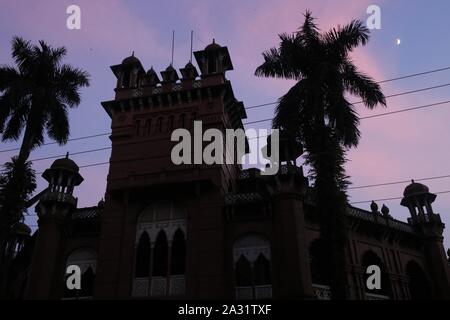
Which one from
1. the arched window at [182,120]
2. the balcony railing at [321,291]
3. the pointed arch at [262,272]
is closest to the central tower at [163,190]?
the arched window at [182,120]

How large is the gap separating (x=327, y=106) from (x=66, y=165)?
16.4 metres

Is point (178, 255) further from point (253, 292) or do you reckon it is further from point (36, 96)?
point (36, 96)

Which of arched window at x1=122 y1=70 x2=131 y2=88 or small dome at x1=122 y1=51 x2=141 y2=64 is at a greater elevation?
small dome at x1=122 y1=51 x2=141 y2=64

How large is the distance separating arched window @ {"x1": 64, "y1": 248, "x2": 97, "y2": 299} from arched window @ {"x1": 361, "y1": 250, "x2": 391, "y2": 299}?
581 inches

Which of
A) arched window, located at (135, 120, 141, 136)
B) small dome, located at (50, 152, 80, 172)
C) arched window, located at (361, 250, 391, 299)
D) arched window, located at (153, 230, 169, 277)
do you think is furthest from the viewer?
arched window, located at (135, 120, 141, 136)

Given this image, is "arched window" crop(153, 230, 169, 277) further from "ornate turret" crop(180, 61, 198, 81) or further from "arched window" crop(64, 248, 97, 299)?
"ornate turret" crop(180, 61, 198, 81)

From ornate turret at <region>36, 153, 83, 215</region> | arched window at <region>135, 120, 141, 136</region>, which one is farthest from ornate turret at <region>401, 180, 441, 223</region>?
ornate turret at <region>36, 153, 83, 215</region>

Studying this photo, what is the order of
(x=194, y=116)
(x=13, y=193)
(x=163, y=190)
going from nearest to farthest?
(x=13, y=193) → (x=163, y=190) → (x=194, y=116)

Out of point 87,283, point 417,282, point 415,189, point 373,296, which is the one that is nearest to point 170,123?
point 87,283

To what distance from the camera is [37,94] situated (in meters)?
18.5

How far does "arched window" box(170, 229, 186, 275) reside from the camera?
21875 millimetres

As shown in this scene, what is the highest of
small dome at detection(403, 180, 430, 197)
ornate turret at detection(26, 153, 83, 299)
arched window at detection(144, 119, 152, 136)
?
arched window at detection(144, 119, 152, 136)
